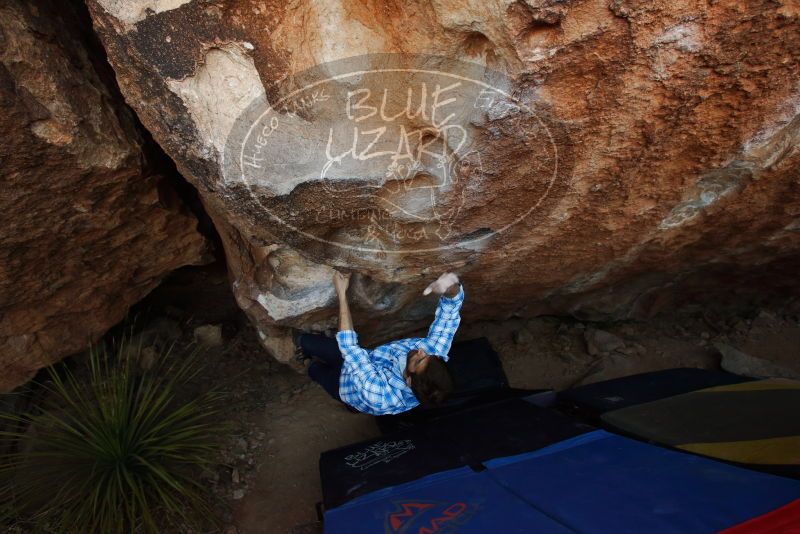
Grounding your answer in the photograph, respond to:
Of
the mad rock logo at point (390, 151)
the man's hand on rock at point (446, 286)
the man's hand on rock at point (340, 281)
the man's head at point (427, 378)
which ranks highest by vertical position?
the mad rock logo at point (390, 151)

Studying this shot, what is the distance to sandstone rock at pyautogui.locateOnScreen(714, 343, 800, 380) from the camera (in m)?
3.29

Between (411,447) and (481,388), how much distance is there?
0.81m

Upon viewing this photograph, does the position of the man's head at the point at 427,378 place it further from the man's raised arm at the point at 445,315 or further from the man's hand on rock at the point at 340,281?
the man's hand on rock at the point at 340,281

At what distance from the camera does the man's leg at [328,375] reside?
97.4 inches

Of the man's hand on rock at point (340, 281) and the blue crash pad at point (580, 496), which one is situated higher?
the man's hand on rock at point (340, 281)

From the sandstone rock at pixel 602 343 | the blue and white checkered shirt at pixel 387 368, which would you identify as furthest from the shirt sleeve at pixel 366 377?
the sandstone rock at pixel 602 343

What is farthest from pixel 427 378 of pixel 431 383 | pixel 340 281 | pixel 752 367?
pixel 752 367

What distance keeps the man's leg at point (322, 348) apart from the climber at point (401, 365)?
8.9 inches

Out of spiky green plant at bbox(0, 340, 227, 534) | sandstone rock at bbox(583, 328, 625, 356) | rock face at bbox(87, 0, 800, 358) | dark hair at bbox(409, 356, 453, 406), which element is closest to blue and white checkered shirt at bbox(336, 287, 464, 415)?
dark hair at bbox(409, 356, 453, 406)

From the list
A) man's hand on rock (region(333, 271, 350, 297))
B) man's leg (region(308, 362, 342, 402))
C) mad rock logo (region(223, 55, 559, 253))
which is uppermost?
mad rock logo (region(223, 55, 559, 253))

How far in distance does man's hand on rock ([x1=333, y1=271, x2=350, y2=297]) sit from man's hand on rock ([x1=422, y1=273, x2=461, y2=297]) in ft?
1.28

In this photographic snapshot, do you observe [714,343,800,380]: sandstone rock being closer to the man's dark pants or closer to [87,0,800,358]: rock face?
[87,0,800,358]: rock face

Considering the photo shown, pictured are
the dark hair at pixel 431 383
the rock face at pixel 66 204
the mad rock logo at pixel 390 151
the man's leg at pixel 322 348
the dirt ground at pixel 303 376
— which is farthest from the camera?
the dirt ground at pixel 303 376

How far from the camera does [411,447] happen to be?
2.21 meters
